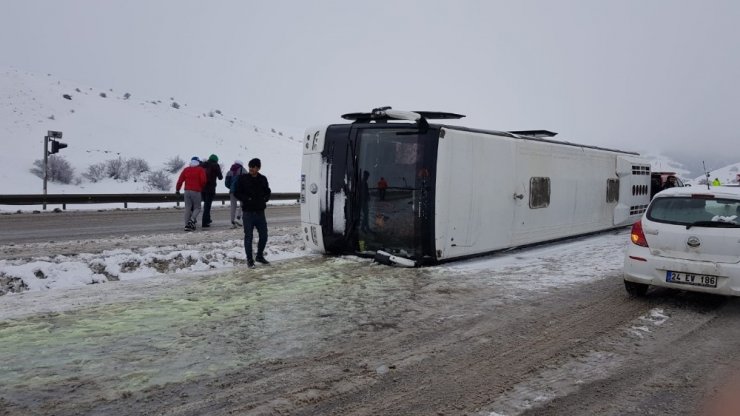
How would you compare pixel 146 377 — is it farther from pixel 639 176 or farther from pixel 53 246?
pixel 639 176

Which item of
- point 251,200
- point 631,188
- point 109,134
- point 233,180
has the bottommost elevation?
point 251,200

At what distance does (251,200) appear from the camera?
9.13m

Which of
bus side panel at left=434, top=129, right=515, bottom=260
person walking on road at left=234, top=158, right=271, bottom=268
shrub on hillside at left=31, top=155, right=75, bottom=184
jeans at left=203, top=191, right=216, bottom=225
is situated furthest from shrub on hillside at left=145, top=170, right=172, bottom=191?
bus side panel at left=434, top=129, right=515, bottom=260

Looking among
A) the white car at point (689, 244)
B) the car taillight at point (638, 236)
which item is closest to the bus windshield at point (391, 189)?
the car taillight at point (638, 236)

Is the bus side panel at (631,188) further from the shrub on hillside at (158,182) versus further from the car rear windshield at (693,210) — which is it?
the shrub on hillside at (158,182)

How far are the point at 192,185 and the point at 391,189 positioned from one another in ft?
19.6

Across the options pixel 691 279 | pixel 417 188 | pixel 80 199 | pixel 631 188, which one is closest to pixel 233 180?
pixel 417 188

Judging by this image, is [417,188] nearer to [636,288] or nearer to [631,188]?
[636,288]

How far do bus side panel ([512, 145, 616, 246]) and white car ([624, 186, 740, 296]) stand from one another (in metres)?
3.69

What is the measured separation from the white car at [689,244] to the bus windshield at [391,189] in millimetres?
3292

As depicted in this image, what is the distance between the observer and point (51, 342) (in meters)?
4.92

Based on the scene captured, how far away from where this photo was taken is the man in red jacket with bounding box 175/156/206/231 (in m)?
12.9

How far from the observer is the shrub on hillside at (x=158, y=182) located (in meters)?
32.0

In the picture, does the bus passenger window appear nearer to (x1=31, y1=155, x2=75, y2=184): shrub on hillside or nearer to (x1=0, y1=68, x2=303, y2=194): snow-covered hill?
(x1=0, y1=68, x2=303, y2=194): snow-covered hill
